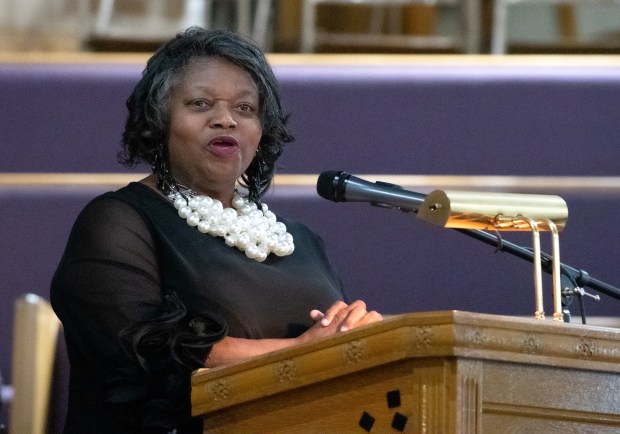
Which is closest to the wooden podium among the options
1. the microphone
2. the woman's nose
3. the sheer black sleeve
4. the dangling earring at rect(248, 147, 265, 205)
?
the sheer black sleeve

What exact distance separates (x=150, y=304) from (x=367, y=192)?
290mm

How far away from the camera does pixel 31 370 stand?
1.89 meters

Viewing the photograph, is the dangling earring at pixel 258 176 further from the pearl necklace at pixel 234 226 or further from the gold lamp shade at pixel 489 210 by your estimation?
the gold lamp shade at pixel 489 210

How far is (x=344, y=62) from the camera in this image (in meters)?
2.81

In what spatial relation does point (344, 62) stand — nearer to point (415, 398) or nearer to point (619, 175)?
point (619, 175)

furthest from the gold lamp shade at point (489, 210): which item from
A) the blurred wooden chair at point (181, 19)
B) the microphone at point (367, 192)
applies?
the blurred wooden chair at point (181, 19)

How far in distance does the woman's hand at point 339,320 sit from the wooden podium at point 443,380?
7.3 inches

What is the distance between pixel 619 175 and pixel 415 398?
1.64 metres

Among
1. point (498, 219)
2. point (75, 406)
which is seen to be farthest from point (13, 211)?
point (498, 219)

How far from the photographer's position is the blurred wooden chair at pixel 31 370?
1891 mm

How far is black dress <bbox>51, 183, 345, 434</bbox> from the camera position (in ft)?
5.04

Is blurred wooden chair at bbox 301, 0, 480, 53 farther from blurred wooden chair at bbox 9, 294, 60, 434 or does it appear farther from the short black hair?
blurred wooden chair at bbox 9, 294, 60, 434

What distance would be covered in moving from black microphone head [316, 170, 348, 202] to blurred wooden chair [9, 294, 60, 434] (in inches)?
19.8

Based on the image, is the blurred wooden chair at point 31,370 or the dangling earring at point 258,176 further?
the dangling earring at point 258,176
